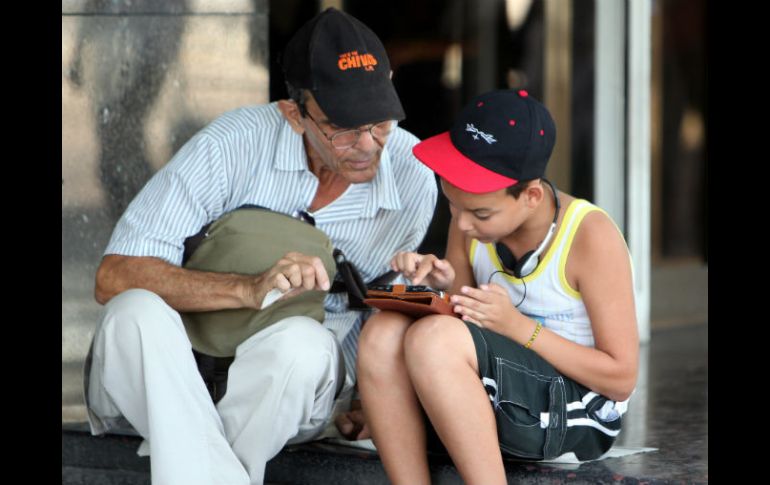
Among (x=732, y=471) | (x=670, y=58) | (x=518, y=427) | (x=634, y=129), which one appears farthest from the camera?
(x=670, y=58)

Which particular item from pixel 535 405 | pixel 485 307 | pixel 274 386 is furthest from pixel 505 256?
pixel 274 386

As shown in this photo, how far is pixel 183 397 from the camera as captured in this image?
10.0ft

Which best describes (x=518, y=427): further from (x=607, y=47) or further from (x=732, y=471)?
(x=607, y=47)

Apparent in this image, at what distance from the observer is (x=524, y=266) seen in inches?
124

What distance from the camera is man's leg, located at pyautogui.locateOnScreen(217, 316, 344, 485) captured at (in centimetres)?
314

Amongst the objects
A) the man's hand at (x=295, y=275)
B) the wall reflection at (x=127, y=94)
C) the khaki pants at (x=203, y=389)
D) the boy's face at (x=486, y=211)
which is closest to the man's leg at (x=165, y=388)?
the khaki pants at (x=203, y=389)

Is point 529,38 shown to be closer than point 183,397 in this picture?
No

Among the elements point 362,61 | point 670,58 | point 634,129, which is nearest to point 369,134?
point 362,61

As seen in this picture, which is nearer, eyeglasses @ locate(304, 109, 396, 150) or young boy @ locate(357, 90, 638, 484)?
young boy @ locate(357, 90, 638, 484)

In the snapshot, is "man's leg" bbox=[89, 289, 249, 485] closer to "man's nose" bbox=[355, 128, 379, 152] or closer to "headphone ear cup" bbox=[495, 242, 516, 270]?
"man's nose" bbox=[355, 128, 379, 152]

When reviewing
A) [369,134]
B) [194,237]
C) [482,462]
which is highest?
[369,134]


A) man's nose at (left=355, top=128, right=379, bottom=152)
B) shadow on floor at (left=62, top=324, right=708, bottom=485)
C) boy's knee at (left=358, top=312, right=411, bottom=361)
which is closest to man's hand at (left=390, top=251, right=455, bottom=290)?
boy's knee at (left=358, top=312, right=411, bottom=361)

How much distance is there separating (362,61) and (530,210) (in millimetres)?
719

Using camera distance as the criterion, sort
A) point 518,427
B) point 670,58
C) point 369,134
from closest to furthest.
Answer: point 518,427
point 369,134
point 670,58
